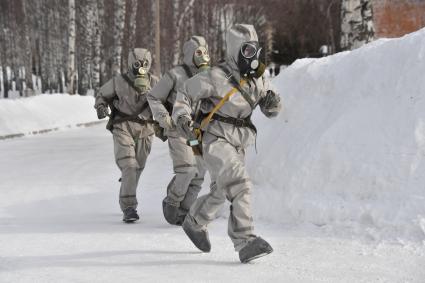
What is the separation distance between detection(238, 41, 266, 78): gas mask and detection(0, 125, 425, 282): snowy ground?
4.44ft

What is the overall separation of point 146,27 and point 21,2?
24.9 ft

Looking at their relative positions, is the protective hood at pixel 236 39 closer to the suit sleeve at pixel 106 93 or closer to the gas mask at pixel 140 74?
the gas mask at pixel 140 74

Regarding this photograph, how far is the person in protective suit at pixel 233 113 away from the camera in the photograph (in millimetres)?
5031

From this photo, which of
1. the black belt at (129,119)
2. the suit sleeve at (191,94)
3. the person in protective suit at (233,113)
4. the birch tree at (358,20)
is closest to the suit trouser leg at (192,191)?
the black belt at (129,119)

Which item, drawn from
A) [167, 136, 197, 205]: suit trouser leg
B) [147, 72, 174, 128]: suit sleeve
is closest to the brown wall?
[167, 136, 197, 205]: suit trouser leg

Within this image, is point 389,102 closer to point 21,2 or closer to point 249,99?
point 249,99

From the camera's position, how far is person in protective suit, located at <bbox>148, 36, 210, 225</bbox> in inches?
252

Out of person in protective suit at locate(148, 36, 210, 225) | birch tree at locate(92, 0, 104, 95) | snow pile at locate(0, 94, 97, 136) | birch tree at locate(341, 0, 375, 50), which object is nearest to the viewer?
person in protective suit at locate(148, 36, 210, 225)

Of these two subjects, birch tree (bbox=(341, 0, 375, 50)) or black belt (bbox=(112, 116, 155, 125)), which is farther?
birch tree (bbox=(341, 0, 375, 50))

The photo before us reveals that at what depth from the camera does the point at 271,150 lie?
741cm

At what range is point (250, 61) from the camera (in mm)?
5031

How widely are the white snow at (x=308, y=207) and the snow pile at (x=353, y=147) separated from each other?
0.01m

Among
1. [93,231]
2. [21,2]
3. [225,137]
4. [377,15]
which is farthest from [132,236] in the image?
[21,2]

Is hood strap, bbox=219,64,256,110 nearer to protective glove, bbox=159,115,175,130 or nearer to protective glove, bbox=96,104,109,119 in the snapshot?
protective glove, bbox=159,115,175,130
